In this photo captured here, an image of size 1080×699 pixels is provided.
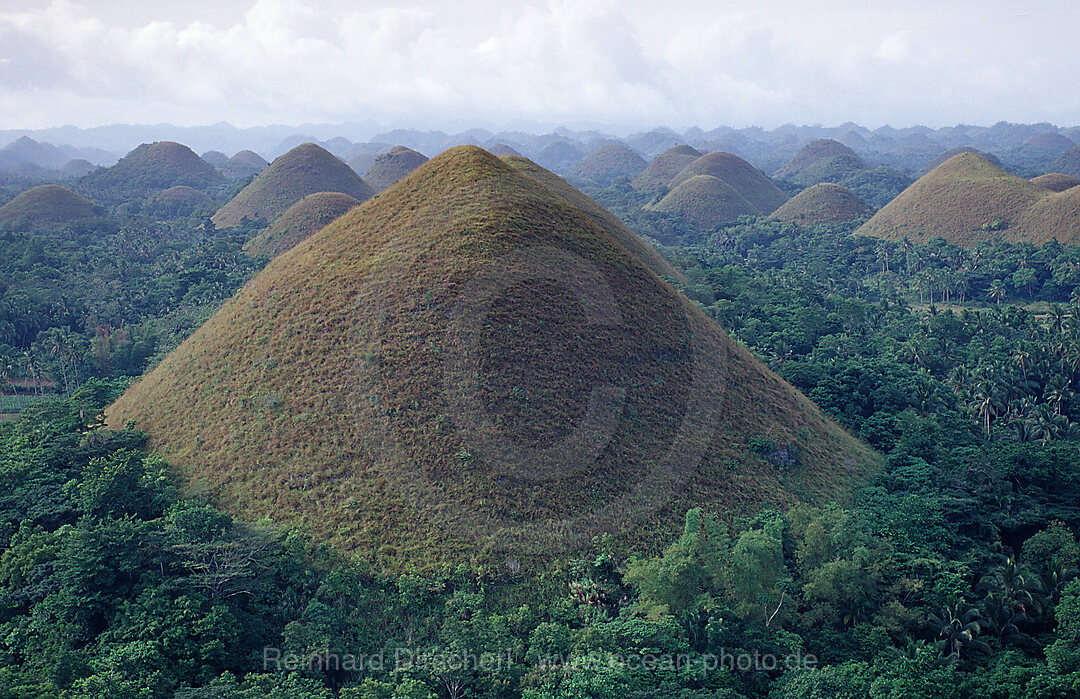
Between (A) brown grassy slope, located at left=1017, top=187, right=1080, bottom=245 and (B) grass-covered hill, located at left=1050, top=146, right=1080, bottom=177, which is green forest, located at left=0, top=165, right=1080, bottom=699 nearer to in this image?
(A) brown grassy slope, located at left=1017, top=187, right=1080, bottom=245

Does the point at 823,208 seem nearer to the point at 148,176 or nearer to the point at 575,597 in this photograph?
the point at 575,597

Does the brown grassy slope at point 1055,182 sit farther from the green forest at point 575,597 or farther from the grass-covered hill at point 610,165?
the grass-covered hill at point 610,165

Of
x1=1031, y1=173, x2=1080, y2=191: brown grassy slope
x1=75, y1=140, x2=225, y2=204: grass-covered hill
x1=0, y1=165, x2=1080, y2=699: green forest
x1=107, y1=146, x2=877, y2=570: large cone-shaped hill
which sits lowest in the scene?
x1=0, y1=165, x2=1080, y2=699: green forest

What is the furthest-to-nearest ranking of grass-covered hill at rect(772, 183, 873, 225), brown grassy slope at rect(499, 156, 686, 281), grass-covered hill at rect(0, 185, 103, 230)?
grass-covered hill at rect(772, 183, 873, 225), grass-covered hill at rect(0, 185, 103, 230), brown grassy slope at rect(499, 156, 686, 281)

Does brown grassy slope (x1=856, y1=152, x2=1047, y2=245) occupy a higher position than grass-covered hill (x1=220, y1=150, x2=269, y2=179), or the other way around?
grass-covered hill (x1=220, y1=150, x2=269, y2=179)

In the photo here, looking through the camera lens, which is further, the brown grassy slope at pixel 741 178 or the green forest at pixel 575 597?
the brown grassy slope at pixel 741 178

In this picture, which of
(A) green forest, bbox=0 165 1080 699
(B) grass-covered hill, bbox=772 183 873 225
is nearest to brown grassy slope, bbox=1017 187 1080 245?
(B) grass-covered hill, bbox=772 183 873 225

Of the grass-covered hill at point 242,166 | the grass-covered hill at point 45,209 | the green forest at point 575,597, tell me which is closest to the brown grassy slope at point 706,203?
the green forest at point 575,597
